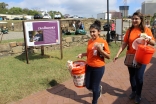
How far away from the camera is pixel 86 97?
3705 mm

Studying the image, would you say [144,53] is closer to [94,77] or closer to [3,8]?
[94,77]

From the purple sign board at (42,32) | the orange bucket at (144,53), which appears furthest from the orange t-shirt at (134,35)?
the purple sign board at (42,32)

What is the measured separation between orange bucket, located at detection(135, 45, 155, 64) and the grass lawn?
2.34 meters

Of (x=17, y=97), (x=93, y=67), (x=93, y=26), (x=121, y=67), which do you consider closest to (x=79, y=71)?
(x=93, y=67)

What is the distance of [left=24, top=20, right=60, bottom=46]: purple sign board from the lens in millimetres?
5772

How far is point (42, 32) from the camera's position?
5.97 meters

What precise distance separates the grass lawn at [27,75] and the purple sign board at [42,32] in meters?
0.67

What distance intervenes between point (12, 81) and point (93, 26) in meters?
2.75

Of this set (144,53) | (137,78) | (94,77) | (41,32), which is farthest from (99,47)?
(41,32)

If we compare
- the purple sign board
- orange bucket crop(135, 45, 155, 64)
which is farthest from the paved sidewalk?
the purple sign board

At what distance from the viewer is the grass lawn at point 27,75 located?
155 inches

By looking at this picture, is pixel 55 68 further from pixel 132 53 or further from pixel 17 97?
pixel 132 53

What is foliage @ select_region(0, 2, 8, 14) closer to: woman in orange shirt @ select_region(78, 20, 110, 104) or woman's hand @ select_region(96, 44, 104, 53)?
woman in orange shirt @ select_region(78, 20, 110, 104)

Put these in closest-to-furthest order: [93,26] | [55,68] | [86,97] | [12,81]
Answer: [93,26]
[86,97]
[12,81]
[55,68]
